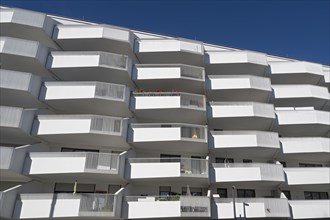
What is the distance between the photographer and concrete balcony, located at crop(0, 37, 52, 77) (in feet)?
57.9

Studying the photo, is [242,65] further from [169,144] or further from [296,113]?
[169,144]

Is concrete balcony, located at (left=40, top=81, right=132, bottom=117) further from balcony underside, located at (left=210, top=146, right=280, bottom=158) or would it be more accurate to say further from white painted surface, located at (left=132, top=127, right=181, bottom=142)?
balcony underside, located at (left=210, top=146, right=280, bottom=158)

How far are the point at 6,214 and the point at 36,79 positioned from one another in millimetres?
8882

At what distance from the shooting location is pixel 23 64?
60.9 feet

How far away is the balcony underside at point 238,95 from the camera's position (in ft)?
71.3

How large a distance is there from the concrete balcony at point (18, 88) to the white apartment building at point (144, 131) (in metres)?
0.09

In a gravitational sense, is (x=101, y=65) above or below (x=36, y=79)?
above

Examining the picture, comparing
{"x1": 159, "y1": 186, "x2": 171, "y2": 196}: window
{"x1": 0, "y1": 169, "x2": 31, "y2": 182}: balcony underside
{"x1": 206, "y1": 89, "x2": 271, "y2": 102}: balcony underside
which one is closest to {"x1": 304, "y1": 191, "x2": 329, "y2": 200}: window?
{"x1": 206, "y1": 89, "x2": 271, "y2": 102}: balcony underside

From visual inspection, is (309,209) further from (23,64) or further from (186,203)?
(23,64)

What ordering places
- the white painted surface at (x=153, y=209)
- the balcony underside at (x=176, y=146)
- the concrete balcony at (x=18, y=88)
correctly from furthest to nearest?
the balcony underside at (x=176, y=146) → the concrete balcony at (x=18, y=88) → the white painted surface at (x=153, y=209)

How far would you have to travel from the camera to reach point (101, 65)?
62.1 feet

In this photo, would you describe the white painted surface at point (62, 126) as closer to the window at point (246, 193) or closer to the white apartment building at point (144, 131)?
the white apartment building at point (144, 131)

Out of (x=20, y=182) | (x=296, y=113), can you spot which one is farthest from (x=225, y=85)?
(x=20, y=182)

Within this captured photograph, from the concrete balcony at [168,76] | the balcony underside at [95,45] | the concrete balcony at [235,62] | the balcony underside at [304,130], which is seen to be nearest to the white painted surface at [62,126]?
the concrete balcony at [168,76]
